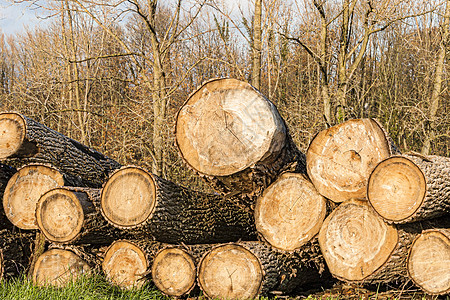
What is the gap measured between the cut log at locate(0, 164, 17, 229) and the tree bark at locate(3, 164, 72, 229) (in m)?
0.15

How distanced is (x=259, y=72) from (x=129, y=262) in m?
4.58

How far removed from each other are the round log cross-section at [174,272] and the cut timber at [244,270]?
0.12 m

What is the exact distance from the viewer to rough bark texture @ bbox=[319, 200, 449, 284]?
315 cm

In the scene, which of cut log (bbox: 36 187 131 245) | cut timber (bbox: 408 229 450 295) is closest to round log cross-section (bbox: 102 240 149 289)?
cut log (bbox: 36 187 131 245)

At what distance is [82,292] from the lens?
3.36 metres

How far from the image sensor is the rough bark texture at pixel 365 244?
315 cm

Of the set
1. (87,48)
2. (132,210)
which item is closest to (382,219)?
(132,210)

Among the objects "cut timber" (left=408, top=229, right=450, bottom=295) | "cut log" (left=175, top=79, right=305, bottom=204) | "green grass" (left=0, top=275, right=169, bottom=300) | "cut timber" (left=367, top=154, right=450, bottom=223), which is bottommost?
"green grass" (left=0, top=275, right=169, bottom=300)

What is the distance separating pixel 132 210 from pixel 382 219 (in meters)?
2.03

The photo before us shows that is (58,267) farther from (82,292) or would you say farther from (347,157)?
(347,157)

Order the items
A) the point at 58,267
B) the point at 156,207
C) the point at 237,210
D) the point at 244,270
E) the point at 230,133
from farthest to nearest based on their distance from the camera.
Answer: the point at 237,210 → the point at 58,267 → the point at 156,207 → the point at 244,270 → the point at 230,133

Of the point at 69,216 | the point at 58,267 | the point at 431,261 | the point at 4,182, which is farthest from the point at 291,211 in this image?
the point at 4,182

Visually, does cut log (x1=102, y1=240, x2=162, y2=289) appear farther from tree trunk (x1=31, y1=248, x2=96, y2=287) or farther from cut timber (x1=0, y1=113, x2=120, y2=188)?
cut timber (x1=0, y1=113, x2=120, y2=188)

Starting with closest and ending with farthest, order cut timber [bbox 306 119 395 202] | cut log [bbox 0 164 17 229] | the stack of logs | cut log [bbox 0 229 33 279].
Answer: the stack of logs < cut timber [bbox 306 119 395 202] < cut log [bbox 0 229 33 279] < cut log [bbox 0 164 17 229]
